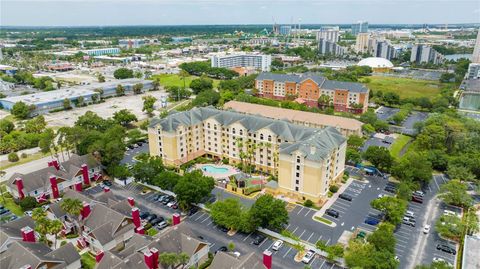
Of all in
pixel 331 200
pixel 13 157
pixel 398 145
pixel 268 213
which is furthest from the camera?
pixel 398 145

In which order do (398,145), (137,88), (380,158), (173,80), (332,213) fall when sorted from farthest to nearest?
(173,80), (137,88), (398,145), (380,158), (332,213)

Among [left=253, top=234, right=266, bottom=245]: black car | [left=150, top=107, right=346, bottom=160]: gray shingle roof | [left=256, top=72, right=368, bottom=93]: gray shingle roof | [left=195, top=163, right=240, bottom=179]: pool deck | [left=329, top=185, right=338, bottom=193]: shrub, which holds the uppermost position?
[left=256, top=72, right=368, bottom=93]: gray shingle roof

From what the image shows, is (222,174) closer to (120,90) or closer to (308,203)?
(308,203)

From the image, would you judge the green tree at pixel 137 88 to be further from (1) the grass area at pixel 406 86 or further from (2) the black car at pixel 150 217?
(1) the grass area at pixel 406 86

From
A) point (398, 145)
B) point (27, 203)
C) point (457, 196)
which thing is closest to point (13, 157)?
point (27, 203)

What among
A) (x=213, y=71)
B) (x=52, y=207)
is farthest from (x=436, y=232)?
(x=213, y=71)

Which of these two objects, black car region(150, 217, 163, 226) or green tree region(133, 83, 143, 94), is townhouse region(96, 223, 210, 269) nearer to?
black car region(150, 217, 163, 226)

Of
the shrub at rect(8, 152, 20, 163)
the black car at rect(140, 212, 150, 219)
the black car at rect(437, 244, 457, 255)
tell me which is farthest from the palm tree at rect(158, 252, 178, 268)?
Answer: the shrub at rect(8, 152, 20, 163)
